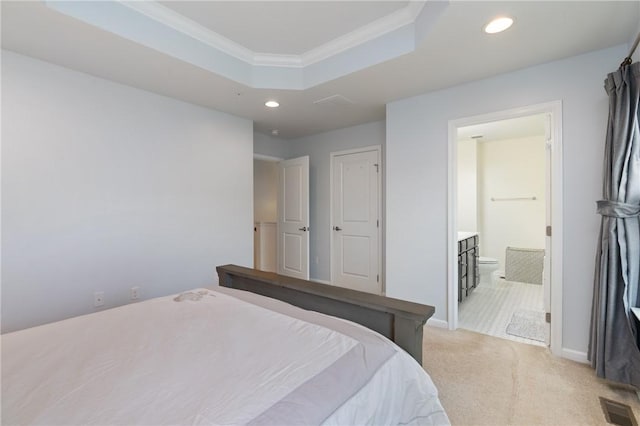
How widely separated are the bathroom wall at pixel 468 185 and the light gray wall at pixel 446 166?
2.53 meters

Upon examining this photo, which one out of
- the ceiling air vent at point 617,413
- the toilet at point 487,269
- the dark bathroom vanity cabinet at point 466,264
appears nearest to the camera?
the ceiling air vent at point 617,413

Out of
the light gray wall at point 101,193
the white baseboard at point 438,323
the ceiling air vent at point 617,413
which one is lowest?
the ceiling air vent at point 617,413

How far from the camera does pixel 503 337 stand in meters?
2.70

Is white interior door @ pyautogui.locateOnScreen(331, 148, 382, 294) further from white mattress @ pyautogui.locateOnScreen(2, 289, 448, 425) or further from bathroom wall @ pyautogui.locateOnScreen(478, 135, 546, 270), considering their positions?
white mattress @ pyautogui.locateOnScreen(2, 289, 448, 425)

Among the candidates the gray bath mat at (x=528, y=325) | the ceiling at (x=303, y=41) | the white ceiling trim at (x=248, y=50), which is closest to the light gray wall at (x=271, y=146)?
the ceiling at (x=303, y=41)

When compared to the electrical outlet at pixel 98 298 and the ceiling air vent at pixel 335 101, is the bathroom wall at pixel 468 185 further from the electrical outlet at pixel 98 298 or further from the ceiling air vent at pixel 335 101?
the electrical outlet at pixel 98 298

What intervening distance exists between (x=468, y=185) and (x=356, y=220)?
230 centimetres

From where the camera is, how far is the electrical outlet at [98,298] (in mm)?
2588

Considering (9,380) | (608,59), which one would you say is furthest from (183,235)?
(608,59)

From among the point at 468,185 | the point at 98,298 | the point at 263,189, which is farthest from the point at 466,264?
the point at 263,189

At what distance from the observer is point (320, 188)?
4.74 m

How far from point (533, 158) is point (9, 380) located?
19.9ft

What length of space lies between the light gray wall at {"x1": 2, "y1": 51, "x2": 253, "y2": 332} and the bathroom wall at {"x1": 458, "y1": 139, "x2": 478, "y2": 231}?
387cm

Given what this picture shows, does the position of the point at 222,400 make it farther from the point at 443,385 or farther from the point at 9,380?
the point at 443,385
